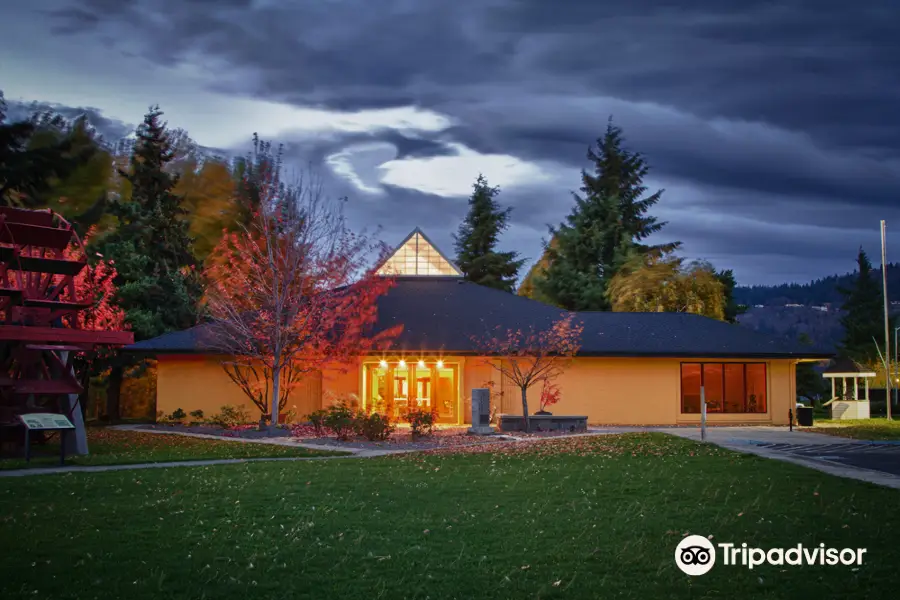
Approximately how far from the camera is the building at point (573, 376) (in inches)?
1056

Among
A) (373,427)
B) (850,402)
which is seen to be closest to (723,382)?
(850,402)

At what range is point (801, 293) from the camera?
506ft

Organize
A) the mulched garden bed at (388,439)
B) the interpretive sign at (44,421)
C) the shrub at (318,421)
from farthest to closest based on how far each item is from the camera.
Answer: the shrub at (318,421) < the mulched garden bed at (388,439) < the interpretive sign at (44,421)

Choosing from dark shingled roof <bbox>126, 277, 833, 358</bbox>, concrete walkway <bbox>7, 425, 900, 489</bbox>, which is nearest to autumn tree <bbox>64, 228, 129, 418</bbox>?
dark shingled roof <bbox>126, 277, 833, 358</bbox>

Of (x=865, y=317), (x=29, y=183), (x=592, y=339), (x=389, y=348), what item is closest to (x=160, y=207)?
(x=389, y=348)

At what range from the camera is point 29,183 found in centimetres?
955

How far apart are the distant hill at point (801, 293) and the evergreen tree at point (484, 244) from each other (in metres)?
97.1

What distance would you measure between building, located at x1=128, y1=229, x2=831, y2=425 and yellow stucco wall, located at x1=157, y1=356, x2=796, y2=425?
3cm

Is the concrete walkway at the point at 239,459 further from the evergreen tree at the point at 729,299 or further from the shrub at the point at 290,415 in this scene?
the evergreen tree at the point at 729,299

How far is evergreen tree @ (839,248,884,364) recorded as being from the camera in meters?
68.3

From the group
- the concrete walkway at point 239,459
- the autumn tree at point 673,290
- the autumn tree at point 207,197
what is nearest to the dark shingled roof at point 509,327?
the concrete walkway at point 239,459

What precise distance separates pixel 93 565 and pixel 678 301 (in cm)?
3595

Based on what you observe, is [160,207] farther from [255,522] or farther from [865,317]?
[865,317]

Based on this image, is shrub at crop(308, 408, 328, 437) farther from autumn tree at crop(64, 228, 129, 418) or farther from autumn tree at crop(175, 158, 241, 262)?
autumn tree at crop(175, 158, 241, 262)
